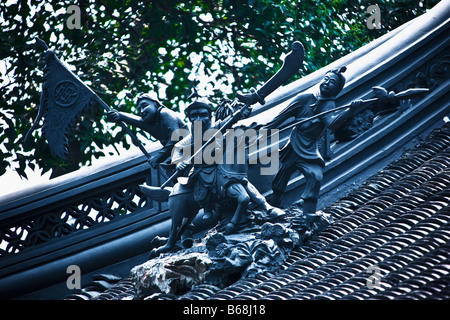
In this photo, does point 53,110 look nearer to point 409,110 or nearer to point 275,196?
point 275,196

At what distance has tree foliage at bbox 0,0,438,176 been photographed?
15.3 m

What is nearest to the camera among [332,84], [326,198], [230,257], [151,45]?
[230,257]

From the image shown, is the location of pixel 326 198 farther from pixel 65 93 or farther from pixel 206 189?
pixel 65 93

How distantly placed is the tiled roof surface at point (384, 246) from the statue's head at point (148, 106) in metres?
2.10

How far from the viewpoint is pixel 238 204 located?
8.24 m

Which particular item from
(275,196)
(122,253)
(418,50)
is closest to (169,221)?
(122,253)

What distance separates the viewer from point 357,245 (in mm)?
7668

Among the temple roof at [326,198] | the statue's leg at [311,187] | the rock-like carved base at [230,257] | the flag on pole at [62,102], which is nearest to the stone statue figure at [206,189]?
the rock-like carved base at [230,257]

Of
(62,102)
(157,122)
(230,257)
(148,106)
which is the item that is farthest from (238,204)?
(62,102)

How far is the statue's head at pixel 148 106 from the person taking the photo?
9602 mm

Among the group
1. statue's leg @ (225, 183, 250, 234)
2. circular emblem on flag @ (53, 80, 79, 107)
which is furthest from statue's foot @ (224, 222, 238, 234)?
circular emblem on flag @ (53, 80, 79, 107)

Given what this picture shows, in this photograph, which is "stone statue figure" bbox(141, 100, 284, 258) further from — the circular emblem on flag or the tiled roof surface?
the circular emblem on flag

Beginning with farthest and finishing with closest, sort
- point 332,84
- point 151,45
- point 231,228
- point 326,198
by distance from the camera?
point 151,45 < point 326,198 < point 332,84 < point 231,228

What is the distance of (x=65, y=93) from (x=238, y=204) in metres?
2.68
